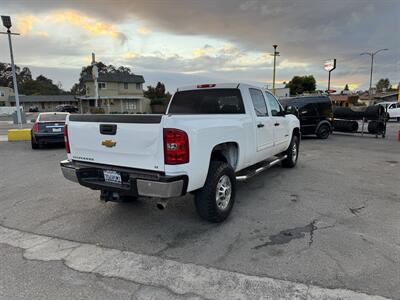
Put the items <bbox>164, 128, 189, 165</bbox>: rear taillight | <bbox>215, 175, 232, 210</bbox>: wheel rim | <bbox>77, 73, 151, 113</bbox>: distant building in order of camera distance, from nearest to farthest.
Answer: <bbox>164, 128, 189, 165</bbox>: rear taillight, <bbox>215, 175, 232, 210</bbox>: wheel rim, <bbox>77, 73, 151, 113</bbox>: distant building

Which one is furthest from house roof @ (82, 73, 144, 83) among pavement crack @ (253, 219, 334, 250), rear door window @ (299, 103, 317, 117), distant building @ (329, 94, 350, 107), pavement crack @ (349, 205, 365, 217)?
pavement crack @ (253, 219, 334, 250)

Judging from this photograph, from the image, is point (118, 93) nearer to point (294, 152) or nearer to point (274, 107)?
point (294, 152)

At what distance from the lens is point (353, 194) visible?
557 cm

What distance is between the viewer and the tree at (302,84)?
65.9 meters

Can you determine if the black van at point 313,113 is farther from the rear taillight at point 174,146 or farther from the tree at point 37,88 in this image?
the tree at point 37,88

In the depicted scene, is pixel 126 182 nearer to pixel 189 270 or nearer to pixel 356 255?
pixel 189 270

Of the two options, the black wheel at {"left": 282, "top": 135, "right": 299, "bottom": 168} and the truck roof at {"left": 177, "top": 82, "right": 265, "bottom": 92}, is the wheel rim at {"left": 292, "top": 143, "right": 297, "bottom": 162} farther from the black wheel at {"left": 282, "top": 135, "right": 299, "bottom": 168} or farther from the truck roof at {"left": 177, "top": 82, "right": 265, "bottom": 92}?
the truck roof at {"left": 177, "top": 82, "right": 265, "bottom": 92}

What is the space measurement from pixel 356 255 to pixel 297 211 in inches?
54.7

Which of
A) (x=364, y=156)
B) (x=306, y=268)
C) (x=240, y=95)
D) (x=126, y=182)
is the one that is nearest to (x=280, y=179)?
(x=240, y=95)

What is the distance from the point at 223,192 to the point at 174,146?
1.33 metres

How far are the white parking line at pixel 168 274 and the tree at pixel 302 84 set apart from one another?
6707 cm

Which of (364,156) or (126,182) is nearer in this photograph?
(126,182)

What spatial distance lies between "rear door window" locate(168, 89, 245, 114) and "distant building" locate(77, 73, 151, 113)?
145 feet

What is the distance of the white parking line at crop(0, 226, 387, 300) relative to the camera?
266cm
